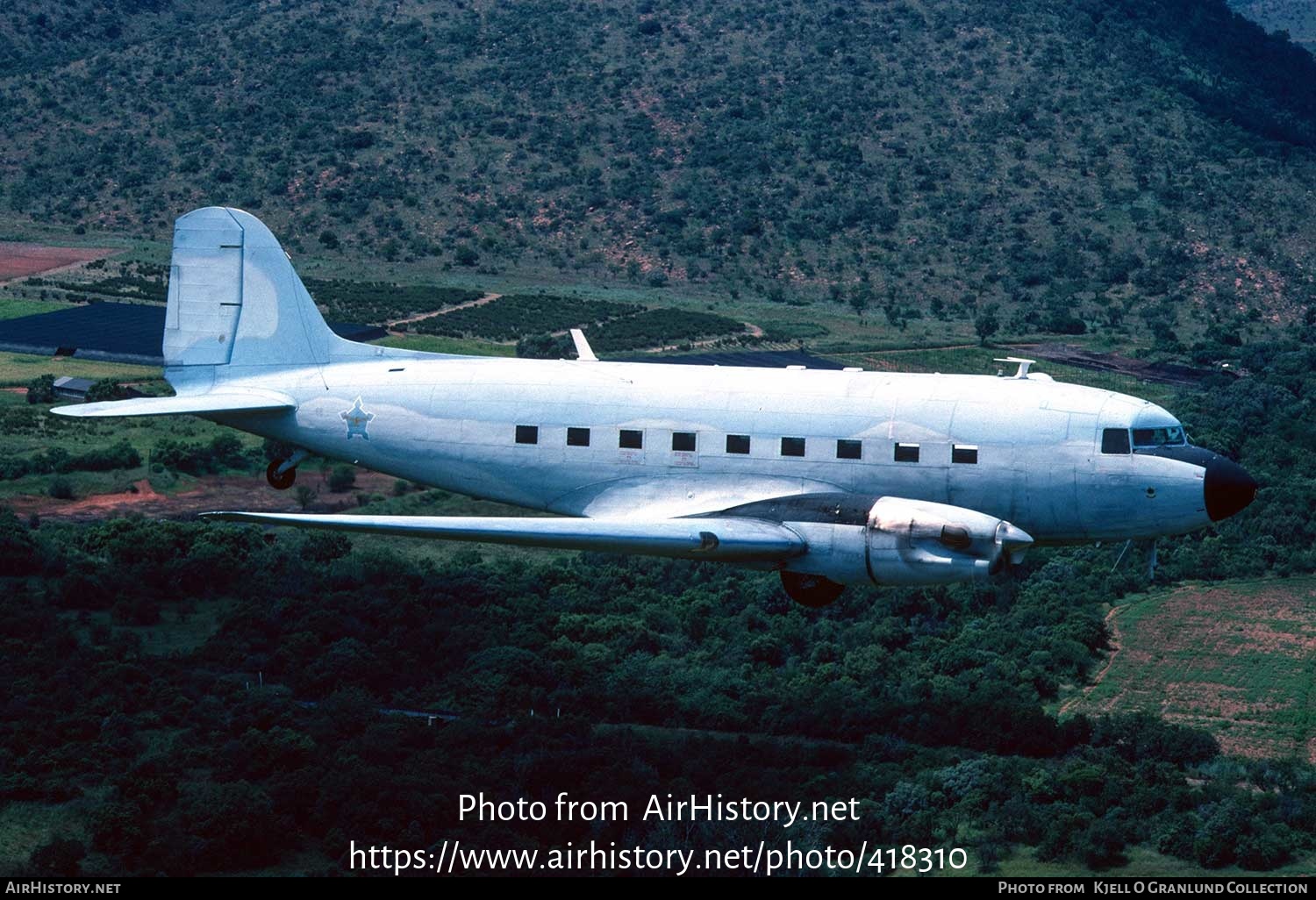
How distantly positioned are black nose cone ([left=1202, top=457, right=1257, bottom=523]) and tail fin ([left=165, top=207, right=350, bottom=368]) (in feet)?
82.6

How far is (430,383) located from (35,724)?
19156 millimetres

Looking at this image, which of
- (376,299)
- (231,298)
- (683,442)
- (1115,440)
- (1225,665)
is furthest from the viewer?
(376,299)

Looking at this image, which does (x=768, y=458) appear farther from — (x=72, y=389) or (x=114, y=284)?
(x=114, y=284)

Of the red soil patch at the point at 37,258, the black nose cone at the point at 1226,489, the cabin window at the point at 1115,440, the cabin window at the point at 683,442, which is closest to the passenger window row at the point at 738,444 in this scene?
the cabin window at the point at 683,442

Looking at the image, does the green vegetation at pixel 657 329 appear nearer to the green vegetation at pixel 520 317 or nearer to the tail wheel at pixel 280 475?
the green vegetation at pixel 520 317

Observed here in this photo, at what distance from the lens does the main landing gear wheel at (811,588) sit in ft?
151

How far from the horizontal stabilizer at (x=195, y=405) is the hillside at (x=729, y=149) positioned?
92.6m

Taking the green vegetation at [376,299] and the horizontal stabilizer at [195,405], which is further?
the green vegetation at [376,299]

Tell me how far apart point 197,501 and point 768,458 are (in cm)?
4446

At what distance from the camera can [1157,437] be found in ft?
146

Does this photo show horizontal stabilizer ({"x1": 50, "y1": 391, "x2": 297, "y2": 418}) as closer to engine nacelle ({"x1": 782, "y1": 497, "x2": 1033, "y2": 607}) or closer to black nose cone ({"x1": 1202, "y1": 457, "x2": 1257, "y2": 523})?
engine nacelle ({"x1": 782, "y1": 497, "x2": 1033, "y2": 607})

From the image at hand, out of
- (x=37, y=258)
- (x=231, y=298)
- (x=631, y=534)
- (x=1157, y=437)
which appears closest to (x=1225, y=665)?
(x=1157, y=437)

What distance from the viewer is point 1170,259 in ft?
499

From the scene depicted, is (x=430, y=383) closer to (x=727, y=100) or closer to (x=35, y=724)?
(x=35, y=724)
